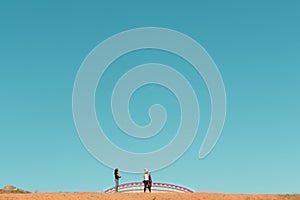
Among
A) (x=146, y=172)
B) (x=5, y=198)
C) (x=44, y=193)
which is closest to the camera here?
(x=5, y=198)

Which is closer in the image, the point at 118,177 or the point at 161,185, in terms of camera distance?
the point at 118,177

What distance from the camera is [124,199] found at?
36.6m

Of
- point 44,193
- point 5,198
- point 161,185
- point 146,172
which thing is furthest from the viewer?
point 161,185

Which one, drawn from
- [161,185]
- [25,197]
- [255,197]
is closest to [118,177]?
[25,197]

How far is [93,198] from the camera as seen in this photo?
3644 centimetres

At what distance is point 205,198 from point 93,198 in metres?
8.20

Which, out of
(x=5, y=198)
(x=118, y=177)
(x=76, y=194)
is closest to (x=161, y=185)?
(x=118, y=177)

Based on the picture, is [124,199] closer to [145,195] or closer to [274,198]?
[145,195]

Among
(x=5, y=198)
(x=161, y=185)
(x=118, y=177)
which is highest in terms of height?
(x=161, y=185)

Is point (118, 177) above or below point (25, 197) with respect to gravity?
above

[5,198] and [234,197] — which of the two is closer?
[5,198]

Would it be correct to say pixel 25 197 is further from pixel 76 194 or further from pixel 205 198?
pixel 205 198

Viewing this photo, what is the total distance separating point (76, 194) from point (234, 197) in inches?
462

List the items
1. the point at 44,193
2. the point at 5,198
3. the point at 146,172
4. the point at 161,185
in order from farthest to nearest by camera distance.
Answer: the point at 161,185 → the point at 146,172 → the point at 44,193 → the point at 5,198
